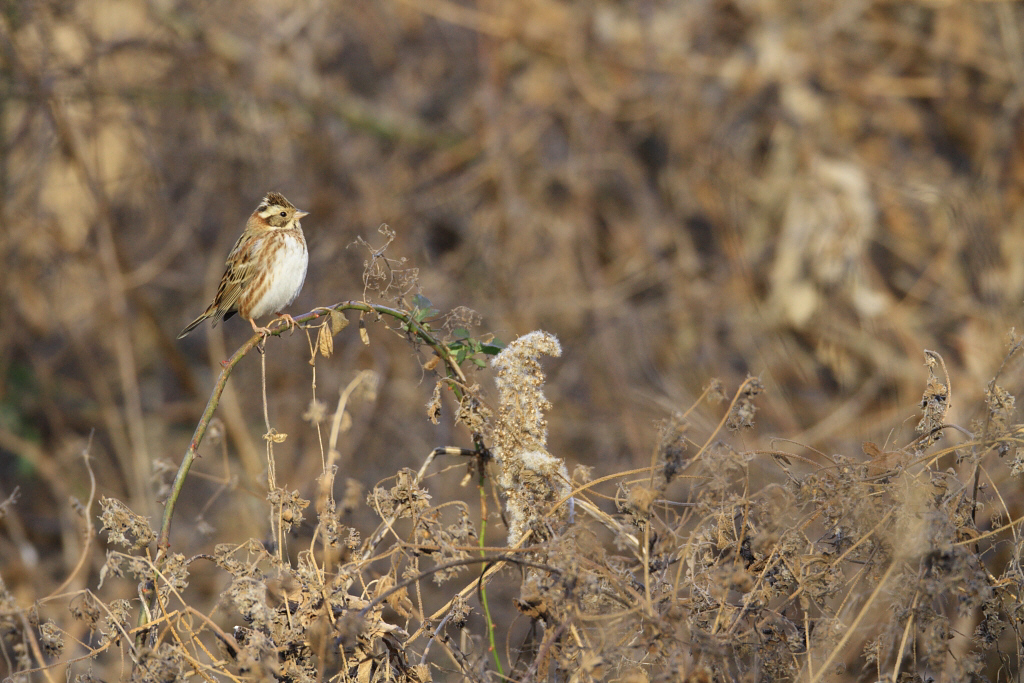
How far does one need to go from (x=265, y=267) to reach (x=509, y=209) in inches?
143

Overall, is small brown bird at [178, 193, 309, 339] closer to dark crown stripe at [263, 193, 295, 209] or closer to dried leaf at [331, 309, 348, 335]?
dark crown stripe at [263, 193, 295, 209]

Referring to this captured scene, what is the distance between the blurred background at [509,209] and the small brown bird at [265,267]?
105 inches

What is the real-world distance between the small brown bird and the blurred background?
2660 millimetres

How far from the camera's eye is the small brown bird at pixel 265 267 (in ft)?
12.4

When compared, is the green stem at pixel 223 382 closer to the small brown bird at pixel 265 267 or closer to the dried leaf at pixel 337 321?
the dried leaf at pixel 337 321

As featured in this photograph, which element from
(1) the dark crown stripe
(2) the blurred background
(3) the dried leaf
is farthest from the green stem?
(2) the blurred background

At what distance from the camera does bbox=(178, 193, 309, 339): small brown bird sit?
12.4 ft

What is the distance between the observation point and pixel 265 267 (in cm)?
380

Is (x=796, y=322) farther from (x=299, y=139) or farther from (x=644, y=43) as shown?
(x=299, y=139)

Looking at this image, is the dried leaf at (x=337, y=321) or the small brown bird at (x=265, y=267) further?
the small brown bird at (x=265, y=267)

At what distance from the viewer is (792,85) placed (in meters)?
7.52

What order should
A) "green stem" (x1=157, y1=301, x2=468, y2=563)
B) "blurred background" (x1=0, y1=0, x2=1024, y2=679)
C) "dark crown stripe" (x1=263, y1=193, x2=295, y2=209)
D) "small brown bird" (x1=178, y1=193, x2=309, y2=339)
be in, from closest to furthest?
"green stem" (x1=157, y1=301, x2=468, y2=563), "small brown bird" (x1=178, y1=193, x2=309, y2=339), "dark crown stripe" (x1=263, y1=193, x2=295, y2=209), "blurred background" (x1=0, y1=0, x2=1024, y2=679)

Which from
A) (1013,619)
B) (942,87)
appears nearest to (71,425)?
(1013,619)

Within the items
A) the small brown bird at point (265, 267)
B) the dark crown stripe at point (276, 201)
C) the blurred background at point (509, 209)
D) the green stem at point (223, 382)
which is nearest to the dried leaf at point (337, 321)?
the green stem at point (223, 382)
